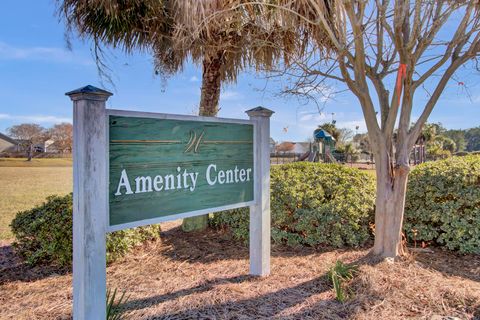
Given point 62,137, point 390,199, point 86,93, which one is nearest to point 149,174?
point 86,93

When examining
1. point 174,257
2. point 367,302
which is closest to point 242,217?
point 174,257

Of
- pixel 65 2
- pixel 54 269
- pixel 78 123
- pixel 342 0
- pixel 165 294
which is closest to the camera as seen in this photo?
pixel 78 123

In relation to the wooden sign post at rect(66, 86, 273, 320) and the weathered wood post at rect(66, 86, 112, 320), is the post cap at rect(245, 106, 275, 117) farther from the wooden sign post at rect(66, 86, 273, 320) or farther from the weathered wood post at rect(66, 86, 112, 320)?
the weathered wood post at rect(66, 86, 112, 320)

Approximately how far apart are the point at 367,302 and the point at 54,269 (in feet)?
10.9

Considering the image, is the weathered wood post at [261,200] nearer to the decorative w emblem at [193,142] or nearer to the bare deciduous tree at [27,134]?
the decorative w emblem at [193,142]

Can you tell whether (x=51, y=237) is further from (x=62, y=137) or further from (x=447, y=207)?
(x=62, y=137)

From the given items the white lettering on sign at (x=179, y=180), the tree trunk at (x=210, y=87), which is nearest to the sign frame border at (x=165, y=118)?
the white lettering on sign at (x=179, y=180)

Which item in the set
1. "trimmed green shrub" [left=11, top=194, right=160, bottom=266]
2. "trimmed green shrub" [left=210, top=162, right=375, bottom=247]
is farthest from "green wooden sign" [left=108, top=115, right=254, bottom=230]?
"trimmed green shrub" [left=11, top=194, right=160, bottom=266]

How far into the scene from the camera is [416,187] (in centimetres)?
447

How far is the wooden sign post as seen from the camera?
2111 millimetres

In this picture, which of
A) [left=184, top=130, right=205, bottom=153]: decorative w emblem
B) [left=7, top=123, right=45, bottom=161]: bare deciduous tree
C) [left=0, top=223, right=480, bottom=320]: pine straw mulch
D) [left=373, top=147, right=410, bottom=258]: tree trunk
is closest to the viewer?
[left=0, top=223, right=480, bottom=320]: pine straw mulch

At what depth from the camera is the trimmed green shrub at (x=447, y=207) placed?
13.5 feet

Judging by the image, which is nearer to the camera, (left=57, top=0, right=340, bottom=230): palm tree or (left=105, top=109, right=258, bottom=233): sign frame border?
(left=105, top=109, right=258, bottom=233): sign frame border

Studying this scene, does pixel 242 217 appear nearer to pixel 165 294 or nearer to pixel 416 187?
pixel 165 294
